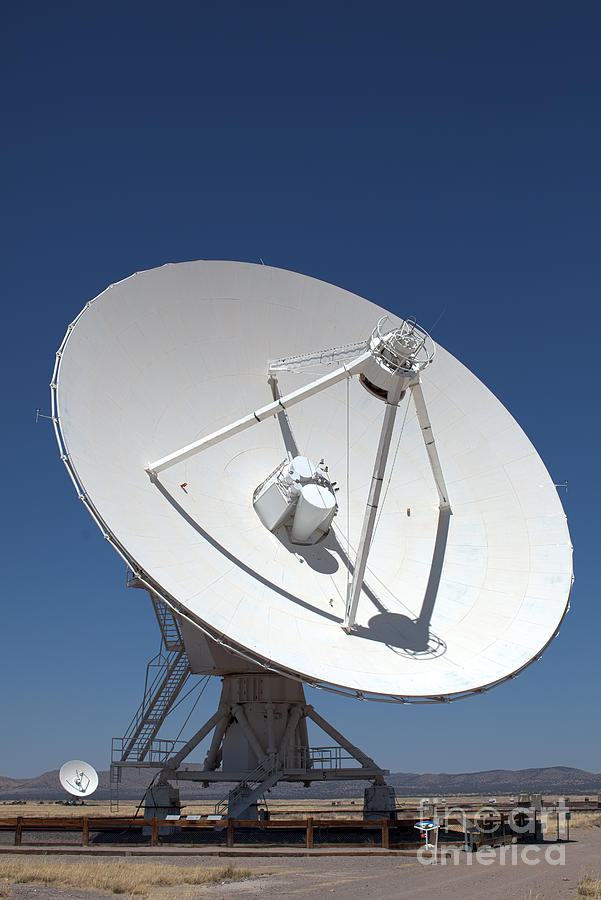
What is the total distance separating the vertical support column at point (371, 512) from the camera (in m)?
21.1

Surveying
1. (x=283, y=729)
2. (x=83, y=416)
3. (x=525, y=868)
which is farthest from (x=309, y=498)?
(x=525, y=868)

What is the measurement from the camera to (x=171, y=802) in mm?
26250

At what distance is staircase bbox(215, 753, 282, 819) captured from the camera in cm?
2444

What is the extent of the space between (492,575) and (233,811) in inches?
375

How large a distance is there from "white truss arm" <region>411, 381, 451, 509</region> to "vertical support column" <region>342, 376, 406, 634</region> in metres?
→ 0.80

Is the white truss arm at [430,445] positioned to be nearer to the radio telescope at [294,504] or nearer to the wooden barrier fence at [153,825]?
the radio telescope at [294,504]

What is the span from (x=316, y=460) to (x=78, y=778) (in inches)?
1310

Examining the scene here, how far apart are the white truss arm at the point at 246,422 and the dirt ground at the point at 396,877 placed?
880cm

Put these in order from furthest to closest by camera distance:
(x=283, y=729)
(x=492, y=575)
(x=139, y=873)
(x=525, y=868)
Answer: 1. (x=283, y=729)
2. (x=492, y=575)
3. (x=525, y=868)
4. (x=139, y=873)

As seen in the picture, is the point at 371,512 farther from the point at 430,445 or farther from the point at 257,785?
the point at 257,785

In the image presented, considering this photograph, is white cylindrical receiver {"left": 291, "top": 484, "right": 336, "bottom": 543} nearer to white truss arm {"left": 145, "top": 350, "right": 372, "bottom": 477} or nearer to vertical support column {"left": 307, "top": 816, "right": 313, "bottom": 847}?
white truss arm {"left": 145, "top": 350, "right": 372, "bottom": 477}

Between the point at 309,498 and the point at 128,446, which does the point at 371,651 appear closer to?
the point at 309,498

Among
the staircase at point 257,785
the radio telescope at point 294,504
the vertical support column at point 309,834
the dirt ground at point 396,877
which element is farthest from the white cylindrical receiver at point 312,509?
the dirt ground at point 396,877

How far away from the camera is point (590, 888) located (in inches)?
541
